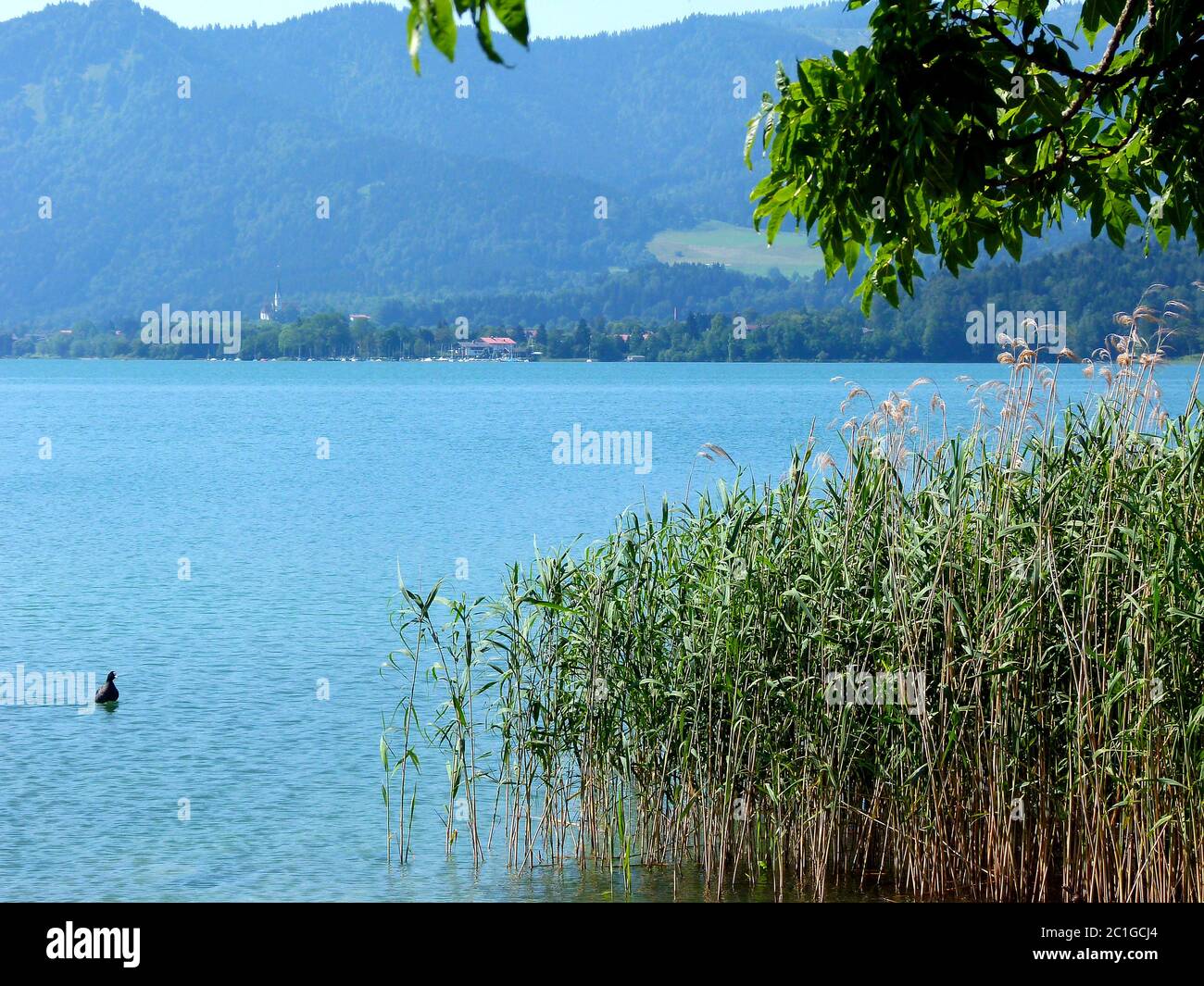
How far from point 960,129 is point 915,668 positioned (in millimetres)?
2772

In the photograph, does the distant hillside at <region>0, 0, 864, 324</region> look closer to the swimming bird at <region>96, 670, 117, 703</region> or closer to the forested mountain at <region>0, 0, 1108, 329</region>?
the forested mountain at <region>0, 0, 1108, 329</region>

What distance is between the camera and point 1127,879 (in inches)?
277

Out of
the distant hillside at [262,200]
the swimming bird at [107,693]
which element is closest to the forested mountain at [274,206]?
the distant hillside at [262,200]

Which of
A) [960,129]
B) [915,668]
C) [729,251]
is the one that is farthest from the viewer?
[729,251]

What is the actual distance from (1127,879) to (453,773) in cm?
399

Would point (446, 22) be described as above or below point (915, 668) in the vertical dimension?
above

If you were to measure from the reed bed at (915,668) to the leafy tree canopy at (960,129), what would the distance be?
0.98 meters

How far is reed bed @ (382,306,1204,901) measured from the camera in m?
7.04

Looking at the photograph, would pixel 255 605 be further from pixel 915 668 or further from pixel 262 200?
pixel 262 200

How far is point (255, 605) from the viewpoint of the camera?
2434 cm

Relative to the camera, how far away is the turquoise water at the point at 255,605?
11117mm

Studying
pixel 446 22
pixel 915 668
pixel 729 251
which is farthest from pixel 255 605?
pixel 729 251

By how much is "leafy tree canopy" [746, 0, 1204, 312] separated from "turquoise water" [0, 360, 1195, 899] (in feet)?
7.55

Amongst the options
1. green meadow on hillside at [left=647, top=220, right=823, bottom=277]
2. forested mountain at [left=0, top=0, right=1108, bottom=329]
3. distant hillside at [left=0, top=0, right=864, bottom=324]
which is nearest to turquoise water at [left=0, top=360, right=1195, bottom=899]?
forested mountain at [left=0, top=0, right=1108, bottom=329]
